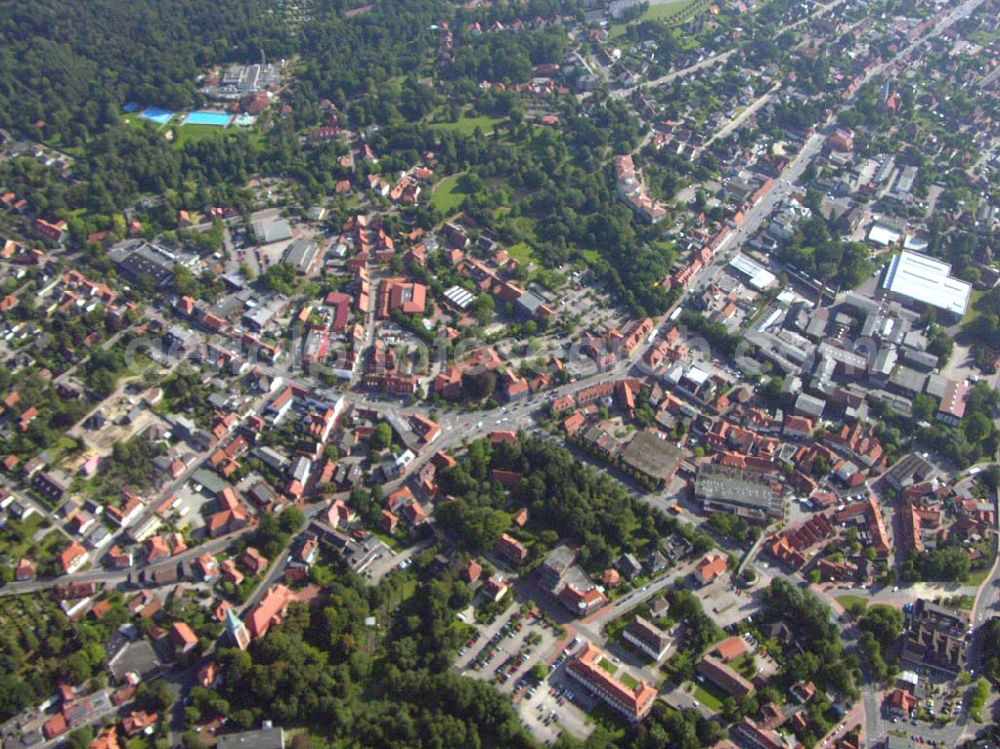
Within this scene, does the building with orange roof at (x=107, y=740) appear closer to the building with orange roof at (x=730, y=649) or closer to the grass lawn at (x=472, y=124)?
the building with orange roof at (x=730, y=649)

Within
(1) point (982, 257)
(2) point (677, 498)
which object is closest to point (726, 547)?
(2) point (677, 498)

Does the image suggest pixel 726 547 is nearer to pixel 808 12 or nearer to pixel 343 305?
pixel 343 305

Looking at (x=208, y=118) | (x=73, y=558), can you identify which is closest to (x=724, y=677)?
(x=73, y=558)

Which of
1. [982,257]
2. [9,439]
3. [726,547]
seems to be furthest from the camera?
[982,257]

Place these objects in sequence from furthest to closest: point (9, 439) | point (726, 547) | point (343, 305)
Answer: point (343, 305) → point (9, 439) → point (726, 547)

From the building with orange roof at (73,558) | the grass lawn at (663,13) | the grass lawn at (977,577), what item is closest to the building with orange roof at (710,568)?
the grass lawn at (977,577)

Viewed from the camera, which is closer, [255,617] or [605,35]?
[255,617]

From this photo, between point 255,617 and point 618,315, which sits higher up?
point 618,315
